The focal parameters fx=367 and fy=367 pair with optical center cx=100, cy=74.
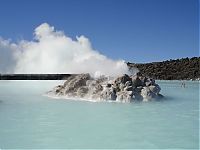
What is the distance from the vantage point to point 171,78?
141m

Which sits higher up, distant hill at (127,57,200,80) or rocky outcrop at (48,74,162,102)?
distant hill at (127,57,200,80)

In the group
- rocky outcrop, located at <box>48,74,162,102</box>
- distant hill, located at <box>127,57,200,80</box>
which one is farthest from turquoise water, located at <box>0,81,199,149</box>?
distant hill, located at <box>127,57,200,80</box>

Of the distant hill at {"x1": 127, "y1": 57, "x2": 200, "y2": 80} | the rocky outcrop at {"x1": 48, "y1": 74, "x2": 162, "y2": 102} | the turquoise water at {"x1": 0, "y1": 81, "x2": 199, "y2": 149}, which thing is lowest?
the turquoise water at {"x1": 0, "y1": 81, "x2": 199, "y2": 149}

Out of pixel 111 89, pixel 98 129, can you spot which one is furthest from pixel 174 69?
pixel 98 129

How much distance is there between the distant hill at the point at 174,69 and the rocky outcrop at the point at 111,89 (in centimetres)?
11416

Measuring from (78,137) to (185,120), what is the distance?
556cm

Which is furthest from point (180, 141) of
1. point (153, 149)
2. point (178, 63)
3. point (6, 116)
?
point (178, 63)

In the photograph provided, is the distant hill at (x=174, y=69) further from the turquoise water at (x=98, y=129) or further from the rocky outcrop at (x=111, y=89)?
the turquoise water at (x=98, y=129)

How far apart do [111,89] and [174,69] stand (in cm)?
12945

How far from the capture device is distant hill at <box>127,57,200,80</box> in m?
140

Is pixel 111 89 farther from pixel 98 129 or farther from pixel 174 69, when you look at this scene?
pixel 174 69

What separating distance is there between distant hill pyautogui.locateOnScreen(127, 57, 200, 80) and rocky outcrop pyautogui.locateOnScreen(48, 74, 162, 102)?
114160 mm

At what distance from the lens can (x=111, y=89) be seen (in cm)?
2417

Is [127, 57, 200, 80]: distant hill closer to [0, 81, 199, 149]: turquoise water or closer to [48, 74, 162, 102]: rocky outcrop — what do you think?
[48, 74, 162, 102]: rocky outcrop
